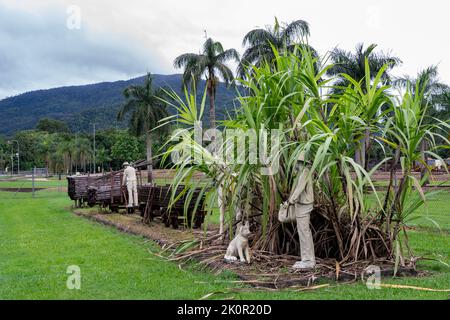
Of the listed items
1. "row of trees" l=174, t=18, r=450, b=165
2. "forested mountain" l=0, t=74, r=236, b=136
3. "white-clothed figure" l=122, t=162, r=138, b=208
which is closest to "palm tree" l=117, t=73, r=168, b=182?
"row of trees" l=174, t=18, r=450, b=165

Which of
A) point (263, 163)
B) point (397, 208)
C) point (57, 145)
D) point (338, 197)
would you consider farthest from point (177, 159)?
point (57, 145)

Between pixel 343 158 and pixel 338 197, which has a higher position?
pixel 343 158

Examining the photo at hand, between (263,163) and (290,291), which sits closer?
(290,291)

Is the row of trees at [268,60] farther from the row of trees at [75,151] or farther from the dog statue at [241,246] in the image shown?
the row of trees at [75,151]

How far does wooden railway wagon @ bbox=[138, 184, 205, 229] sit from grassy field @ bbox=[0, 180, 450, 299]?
1.08 meters

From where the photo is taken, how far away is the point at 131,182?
14102mm

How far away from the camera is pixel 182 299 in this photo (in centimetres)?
503

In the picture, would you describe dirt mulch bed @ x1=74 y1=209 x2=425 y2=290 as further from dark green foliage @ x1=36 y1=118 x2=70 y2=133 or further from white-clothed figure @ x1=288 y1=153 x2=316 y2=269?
dark green foliage @ x1=36 y1=118 x2=70 y2=133

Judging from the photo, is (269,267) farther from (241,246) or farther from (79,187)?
(79,187)

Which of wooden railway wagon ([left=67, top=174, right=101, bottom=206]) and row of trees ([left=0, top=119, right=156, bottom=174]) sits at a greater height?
row of trees ([left=0, top=119, right=156, bottom=174])

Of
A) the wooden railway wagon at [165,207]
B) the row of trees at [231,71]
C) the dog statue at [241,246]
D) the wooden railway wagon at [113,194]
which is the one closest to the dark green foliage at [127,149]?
the row of trees at [231,71]

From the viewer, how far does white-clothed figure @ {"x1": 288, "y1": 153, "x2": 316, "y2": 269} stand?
19.8 ft

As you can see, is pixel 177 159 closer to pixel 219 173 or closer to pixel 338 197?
pixel 219 173

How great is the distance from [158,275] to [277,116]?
2.48 m
